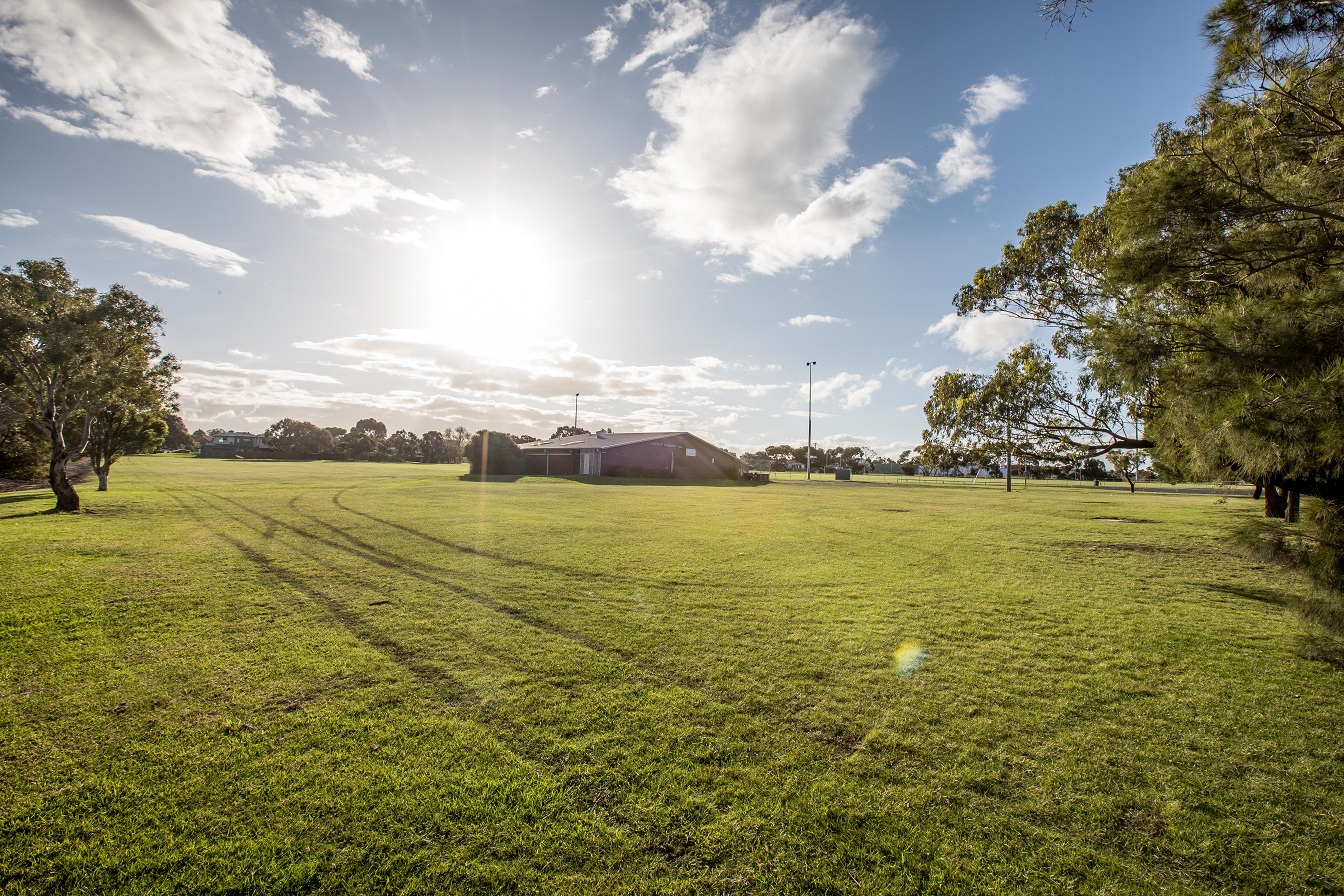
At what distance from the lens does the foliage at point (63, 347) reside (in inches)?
510

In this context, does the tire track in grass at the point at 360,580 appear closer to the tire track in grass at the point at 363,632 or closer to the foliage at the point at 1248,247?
the tire track in grass at the point at 363,632

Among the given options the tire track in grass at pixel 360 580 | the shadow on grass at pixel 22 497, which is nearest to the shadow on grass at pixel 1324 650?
the tire track in grass at pixel 360 580

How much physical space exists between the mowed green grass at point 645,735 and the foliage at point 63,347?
26.3ft

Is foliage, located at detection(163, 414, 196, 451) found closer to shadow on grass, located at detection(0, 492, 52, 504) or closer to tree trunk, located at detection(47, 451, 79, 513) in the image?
shadow on grass, located at detection(0, 492, 52, 504)

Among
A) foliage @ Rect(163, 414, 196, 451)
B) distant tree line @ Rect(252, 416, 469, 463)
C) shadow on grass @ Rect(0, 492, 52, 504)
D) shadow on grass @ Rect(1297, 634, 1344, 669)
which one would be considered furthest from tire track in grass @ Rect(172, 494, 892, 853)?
foliage @ Rect(163, 414, 196, 451)

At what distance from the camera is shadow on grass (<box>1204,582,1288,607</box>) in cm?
830

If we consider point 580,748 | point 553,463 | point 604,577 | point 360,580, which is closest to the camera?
point 580,748

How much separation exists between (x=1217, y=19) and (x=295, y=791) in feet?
29.9

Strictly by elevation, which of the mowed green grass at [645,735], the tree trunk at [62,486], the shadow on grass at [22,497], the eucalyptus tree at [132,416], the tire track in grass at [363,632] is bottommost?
the mowed green grass at [645,735]

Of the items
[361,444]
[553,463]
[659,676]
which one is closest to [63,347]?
[659,676]

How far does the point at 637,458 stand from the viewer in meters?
45.9

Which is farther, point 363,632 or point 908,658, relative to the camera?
point 363,632

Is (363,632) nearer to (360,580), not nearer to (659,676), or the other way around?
(360,580)

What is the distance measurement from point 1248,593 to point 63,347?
81.4 feet
